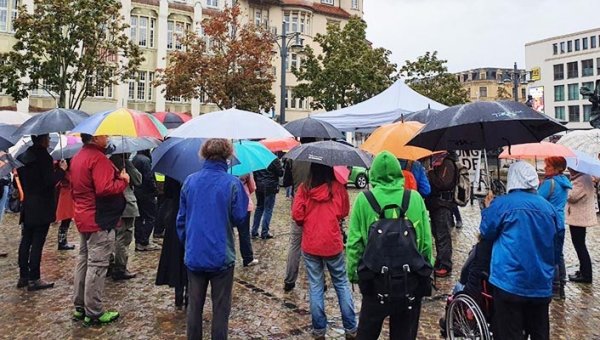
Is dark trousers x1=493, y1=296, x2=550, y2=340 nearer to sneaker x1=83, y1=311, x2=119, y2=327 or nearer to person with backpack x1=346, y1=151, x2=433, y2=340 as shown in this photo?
person with backpack x1=346, y1=151, x2=433, y2=340

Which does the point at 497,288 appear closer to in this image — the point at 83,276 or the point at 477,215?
the point at 83,276

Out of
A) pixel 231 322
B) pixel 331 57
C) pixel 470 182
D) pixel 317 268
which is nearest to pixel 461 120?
pixel 317 268

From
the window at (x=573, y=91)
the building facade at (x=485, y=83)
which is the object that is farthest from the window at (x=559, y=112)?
the building facade at (x=485, y=83)

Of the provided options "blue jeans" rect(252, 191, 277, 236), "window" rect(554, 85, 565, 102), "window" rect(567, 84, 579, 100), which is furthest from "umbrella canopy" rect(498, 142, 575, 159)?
"window" rect(554, 85, 565, 102)

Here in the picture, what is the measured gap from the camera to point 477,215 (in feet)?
44.6

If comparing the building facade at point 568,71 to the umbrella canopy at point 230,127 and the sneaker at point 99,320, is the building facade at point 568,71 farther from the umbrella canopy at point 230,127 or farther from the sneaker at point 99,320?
the sneaker at point 99,320

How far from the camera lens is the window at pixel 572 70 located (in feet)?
261

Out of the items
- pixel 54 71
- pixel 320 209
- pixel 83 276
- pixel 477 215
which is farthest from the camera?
pixel 54 71

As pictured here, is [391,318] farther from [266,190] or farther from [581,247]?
[266,190]

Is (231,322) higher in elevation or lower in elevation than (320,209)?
lower

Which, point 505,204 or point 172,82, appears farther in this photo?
point 172,82

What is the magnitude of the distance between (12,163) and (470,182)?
6.85 m

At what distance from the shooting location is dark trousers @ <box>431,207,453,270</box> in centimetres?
713

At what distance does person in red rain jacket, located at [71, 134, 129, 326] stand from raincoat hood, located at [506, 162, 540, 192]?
3.87m
